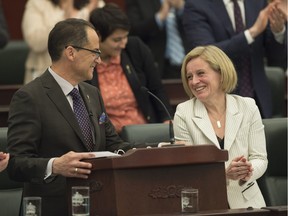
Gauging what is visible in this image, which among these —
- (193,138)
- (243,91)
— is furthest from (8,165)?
(243,91)

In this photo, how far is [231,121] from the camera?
481 cm

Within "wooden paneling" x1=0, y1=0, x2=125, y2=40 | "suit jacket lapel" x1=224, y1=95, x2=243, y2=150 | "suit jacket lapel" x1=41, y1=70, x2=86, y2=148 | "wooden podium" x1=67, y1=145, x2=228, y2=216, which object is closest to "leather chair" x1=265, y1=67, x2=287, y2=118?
"suit jacket lapel" x1=224, y1=95, x2=243, y2=150

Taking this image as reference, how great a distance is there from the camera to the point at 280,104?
6.84m

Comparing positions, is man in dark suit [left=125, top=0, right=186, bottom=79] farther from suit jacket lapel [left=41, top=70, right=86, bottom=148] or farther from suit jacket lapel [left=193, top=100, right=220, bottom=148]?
suit jacket lapel [left=41, top=70, right=86, bottom=148]

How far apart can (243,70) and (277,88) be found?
2.99ft

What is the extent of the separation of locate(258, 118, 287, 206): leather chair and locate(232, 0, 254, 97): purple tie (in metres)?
0.65

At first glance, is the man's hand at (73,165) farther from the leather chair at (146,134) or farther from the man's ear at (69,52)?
the leather chair at (146,134)

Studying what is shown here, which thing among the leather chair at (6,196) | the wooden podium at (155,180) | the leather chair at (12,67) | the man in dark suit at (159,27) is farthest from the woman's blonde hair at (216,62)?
the leather chair at (12,67)

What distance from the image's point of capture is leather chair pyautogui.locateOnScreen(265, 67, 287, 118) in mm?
6781

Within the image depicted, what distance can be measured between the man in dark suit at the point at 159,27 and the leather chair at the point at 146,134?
241 cm

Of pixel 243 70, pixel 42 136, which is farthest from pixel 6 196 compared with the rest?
pixel 243 70

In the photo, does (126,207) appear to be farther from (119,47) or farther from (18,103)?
(119,47)

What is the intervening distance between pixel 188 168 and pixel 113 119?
6.47 ft

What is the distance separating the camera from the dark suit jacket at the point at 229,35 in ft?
19.1
